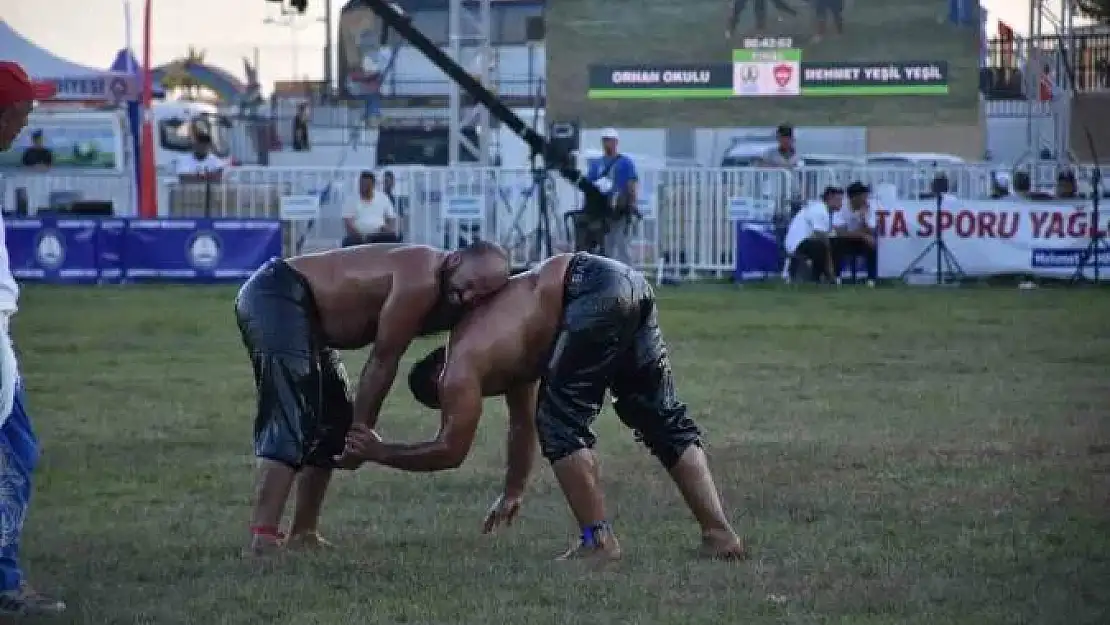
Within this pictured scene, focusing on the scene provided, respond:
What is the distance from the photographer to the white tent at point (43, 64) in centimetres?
3167

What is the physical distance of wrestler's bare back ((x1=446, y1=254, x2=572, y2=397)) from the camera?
716cm

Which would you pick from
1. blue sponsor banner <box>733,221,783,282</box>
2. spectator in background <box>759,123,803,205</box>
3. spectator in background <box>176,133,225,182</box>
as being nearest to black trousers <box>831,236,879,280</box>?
blue sponsor banner <box>733,221,783,282</box>

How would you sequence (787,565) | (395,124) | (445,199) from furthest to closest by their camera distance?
(395,124) → (445,199) → (787,565)

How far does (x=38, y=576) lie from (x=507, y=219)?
1977cm

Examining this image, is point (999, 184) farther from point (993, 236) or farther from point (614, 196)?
point (614, 196)

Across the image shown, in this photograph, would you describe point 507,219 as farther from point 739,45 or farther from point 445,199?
point 739,45

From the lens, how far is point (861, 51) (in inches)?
1208

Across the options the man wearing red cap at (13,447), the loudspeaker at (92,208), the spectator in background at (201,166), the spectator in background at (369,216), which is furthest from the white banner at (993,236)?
the man wearing red cap at (13,447)

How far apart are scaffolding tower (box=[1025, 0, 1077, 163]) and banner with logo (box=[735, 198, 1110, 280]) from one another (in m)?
7.42

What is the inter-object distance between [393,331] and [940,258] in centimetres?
1829

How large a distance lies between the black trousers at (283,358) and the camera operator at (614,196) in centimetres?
1653

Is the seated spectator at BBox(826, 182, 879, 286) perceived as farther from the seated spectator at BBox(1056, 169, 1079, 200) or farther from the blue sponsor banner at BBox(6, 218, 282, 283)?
the blue sponsor banner at BBox(6, 218, 282, 283)

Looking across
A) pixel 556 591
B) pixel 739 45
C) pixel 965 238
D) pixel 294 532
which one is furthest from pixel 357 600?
pixel 739 45

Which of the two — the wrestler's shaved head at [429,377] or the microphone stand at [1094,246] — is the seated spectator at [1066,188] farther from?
the wrestler's shaved head at [429,377]
